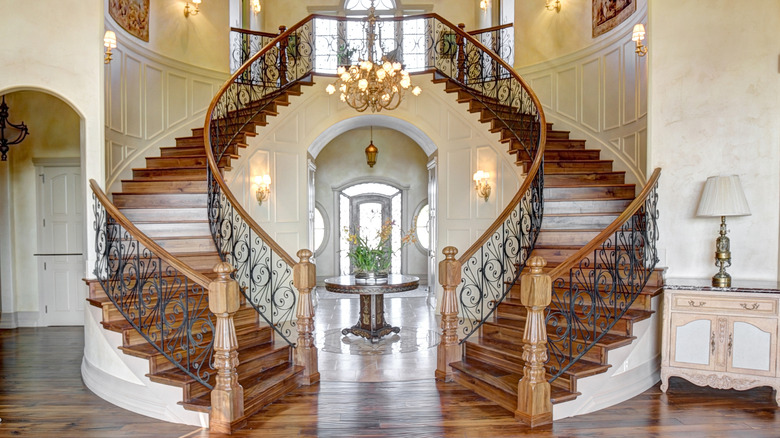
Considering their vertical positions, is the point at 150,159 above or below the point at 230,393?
above

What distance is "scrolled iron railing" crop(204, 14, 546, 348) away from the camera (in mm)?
4941

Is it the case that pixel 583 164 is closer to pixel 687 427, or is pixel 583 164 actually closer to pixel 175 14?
pixel 687 427

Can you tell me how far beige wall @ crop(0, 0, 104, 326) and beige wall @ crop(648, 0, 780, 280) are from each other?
16.3 feet

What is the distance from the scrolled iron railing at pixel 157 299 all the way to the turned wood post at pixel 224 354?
0.37 feet

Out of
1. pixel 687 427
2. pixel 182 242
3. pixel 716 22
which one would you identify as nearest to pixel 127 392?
pixel 182 242

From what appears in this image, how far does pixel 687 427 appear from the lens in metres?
3.45

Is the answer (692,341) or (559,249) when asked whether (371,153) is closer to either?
(559,249)

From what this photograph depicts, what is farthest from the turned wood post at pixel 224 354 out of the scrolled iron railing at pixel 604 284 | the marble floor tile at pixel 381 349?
the scrolled iron railing at pixel 604 284

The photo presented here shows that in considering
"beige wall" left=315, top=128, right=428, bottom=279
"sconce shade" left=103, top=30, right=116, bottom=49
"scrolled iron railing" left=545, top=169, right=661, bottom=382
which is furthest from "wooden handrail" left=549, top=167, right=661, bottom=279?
"beige wall" left=315, top=128, right=428, bottom=279

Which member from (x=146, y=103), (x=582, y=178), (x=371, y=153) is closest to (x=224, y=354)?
(x=582, y=178)

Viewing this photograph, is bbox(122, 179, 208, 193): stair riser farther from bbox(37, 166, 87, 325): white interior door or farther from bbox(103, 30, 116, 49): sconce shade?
bbox(103, 30, 116, 49): sconce shade

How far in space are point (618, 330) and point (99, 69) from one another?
5044 millimetres

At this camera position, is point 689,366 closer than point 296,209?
Yes

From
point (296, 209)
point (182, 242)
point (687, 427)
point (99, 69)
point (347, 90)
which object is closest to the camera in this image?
point (687, 427)
